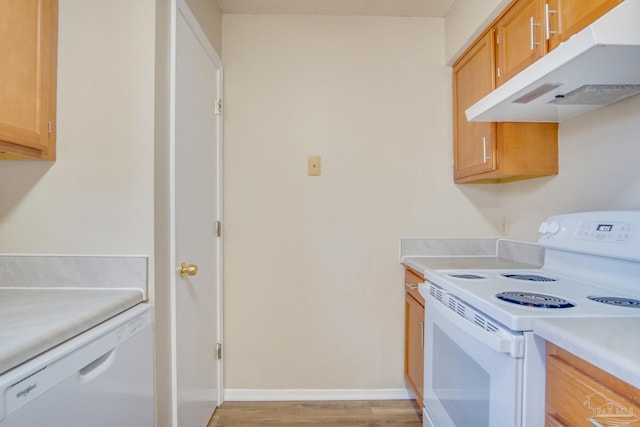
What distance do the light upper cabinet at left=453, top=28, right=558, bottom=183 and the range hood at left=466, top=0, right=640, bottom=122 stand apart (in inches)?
3.8

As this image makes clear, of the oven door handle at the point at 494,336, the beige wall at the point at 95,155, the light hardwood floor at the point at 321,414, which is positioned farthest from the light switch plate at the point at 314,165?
the light hardwood floor at the point at 321,414

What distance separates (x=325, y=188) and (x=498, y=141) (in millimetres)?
980

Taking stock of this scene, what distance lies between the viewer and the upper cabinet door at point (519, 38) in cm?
125

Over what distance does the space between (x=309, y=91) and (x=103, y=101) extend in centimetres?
117

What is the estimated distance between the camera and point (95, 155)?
114 centimetres

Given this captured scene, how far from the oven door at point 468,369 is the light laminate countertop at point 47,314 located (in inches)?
43.9

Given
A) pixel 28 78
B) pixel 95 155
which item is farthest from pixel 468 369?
pixel 28 78

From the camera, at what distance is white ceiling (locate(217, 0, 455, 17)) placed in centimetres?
185

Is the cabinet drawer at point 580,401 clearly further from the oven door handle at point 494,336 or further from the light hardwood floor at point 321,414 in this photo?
the light hardwood floor at point 321,414

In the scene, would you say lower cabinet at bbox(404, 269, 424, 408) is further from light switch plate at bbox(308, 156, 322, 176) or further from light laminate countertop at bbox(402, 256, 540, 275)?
light switch plate at bbox(308, 156, 322, 176)

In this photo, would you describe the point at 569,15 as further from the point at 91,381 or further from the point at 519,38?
the point at 91,381

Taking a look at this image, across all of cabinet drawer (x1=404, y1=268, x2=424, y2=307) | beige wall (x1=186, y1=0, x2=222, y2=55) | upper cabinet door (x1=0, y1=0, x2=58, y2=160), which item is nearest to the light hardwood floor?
cabinet drawer (x1=404, y1=268, x2=424, y2=307)

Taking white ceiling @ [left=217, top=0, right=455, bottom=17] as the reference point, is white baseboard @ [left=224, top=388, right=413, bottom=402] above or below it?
below

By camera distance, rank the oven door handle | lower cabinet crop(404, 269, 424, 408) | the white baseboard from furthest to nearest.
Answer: the white baseboard < lower cabinet crop(404, 269, 424, 408) < the oven door handle
